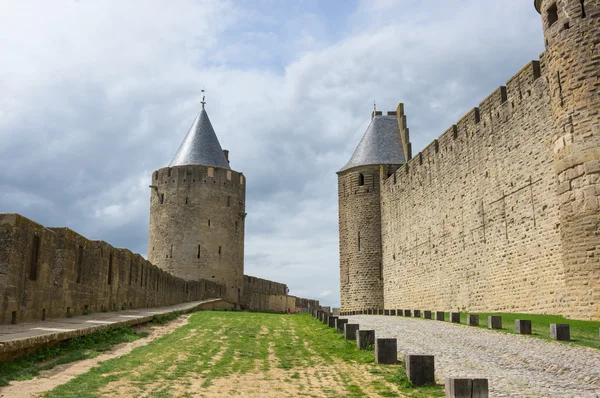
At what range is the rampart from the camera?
46.9 ft

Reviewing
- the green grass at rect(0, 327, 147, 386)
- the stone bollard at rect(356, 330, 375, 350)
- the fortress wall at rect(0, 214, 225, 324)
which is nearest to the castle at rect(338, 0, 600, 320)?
the stone bollard at rect(356, 330, 375, 350)

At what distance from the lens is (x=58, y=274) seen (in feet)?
29.9

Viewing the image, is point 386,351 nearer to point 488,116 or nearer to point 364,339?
point 364,339

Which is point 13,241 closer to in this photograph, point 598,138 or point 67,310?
point 67,310

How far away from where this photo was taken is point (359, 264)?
29.6 metres

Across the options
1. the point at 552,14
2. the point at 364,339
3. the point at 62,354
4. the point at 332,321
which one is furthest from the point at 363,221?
the point at 62,354

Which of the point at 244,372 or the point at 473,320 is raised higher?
the point at 473,320

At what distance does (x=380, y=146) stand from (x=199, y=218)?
436 inches

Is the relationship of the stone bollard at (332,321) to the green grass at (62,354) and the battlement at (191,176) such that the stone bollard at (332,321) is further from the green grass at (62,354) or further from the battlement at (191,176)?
the battlement at (191,176)

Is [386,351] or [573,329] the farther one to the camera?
[573,329]

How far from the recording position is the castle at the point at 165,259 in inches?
308

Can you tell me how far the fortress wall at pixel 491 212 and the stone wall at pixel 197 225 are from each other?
482 inches

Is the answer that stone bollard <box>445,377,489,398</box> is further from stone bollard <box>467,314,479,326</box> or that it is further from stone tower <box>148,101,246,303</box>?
stone tower <box>148,101,246,303</box>

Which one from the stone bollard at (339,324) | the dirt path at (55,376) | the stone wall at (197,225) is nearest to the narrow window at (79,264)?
the dirt path at (55,376)
